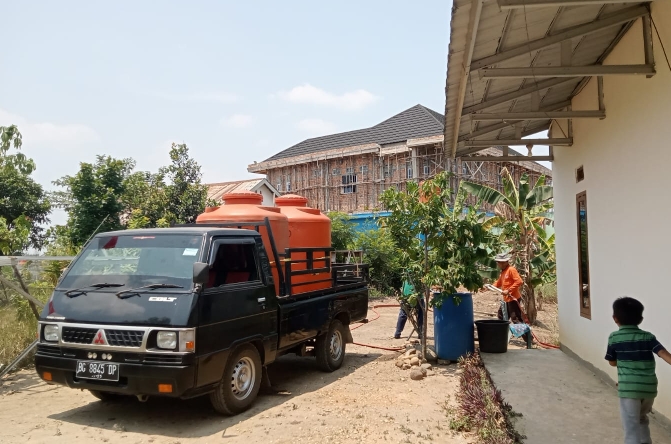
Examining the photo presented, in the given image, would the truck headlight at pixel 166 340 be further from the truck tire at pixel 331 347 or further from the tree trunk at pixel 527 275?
the tree trunk at pixel 527 275

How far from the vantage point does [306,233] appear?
9188mm

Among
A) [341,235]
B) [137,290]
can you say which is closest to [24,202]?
[341,235]

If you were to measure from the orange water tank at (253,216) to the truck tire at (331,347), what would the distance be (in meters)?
1.45

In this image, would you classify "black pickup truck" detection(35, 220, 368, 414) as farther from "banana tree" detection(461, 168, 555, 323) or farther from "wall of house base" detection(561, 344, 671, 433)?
"banana tree" detection(461, 168, 555, 323)

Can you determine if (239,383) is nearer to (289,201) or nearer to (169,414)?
(169,414)

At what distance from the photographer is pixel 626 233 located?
5.94 meters

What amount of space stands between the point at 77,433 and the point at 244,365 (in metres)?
1.78

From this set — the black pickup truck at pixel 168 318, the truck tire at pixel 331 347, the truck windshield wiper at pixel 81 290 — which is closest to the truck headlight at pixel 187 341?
the black pickup truck at pixel 168 318

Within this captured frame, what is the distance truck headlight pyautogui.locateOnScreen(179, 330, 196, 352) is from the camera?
5.15m

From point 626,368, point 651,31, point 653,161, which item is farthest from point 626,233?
point 626,368

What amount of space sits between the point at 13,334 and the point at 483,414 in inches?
286

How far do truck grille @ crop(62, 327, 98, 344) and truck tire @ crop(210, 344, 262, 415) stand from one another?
54.2 inches

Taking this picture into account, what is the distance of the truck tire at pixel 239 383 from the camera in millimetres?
5742

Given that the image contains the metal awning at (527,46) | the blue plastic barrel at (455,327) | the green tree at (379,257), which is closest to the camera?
the metal awning at (527,46)
